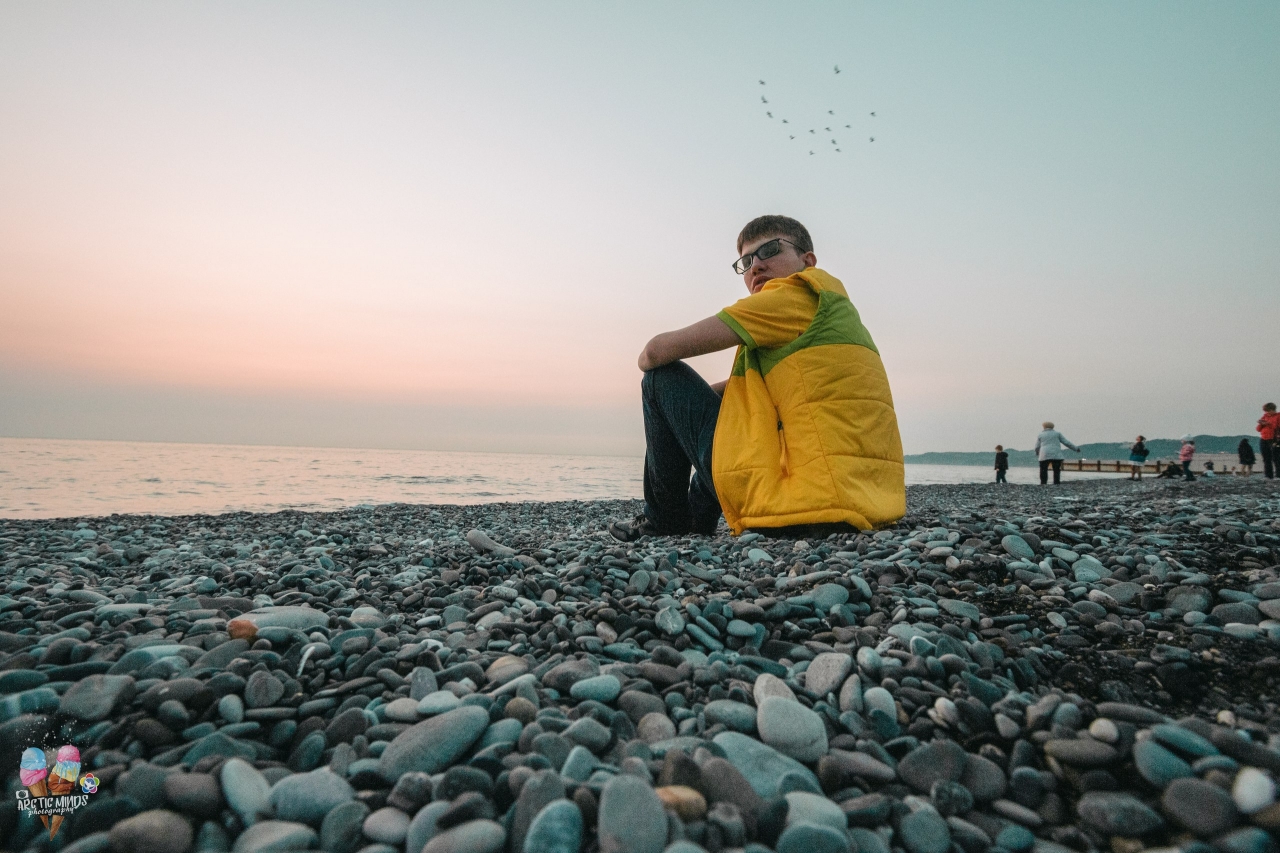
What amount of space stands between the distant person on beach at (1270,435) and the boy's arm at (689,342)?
22000 mm

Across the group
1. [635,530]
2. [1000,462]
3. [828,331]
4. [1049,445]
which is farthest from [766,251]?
[1000,462]

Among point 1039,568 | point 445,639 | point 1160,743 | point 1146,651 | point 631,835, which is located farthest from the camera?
point 1039,568

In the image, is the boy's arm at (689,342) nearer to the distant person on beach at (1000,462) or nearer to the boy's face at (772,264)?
the boy's face at (772,264)

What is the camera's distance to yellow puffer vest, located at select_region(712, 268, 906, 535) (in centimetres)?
309

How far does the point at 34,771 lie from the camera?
1.17 m

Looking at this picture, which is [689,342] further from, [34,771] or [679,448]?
[34,771]

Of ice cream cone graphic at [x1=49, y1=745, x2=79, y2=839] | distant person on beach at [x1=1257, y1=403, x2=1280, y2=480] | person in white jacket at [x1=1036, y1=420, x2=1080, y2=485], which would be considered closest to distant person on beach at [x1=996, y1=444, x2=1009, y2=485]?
person in white jacket at [x1=1036, y1=420, x2=1080, y2=485]

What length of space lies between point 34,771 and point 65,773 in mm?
49

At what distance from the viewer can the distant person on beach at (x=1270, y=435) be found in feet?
56.7

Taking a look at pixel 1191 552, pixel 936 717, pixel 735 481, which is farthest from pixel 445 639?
pixel 1191 552

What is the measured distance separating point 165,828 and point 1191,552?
3.51m

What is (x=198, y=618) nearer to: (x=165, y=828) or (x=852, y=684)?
(x=165, y=828)

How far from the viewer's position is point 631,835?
3.22 feet

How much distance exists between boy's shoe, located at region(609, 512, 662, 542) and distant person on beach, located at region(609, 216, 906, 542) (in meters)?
0.70
